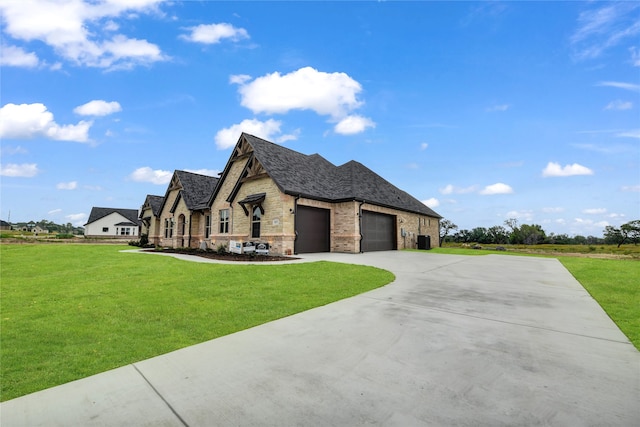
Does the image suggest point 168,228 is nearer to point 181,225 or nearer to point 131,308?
point 181,225

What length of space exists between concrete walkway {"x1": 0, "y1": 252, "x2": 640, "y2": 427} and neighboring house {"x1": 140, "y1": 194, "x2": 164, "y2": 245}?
33.3 m

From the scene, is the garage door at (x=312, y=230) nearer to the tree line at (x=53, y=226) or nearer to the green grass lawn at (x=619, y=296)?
the green grass lawn at (x=619, y=296)

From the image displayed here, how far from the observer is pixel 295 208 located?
18344 mm

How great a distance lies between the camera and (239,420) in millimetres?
2467

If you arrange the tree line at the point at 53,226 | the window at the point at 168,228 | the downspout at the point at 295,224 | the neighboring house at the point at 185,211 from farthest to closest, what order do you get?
the tree line at the point at 53,226, the window at the point at 168,228, the neighboring house at the point at 185,211, the downspout at the point at 295,224

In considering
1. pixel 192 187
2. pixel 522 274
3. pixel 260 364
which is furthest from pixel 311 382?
pixel 192 187

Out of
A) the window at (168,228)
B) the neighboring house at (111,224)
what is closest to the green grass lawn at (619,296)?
the window at (168,228)

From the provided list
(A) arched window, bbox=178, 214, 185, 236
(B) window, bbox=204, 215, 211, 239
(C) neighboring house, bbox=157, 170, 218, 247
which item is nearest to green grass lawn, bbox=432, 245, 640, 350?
(C) neighboring house, bbox=157, 170, 218, 247

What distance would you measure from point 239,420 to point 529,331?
478cm

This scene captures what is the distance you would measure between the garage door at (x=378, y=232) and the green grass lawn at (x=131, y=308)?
9.54 metres

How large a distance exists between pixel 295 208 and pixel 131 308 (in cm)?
1255

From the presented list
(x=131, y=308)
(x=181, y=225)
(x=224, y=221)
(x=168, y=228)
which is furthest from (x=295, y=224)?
(x=168, y=228)

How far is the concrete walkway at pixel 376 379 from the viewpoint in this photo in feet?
8.30

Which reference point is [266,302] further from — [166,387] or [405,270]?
[405,270]
